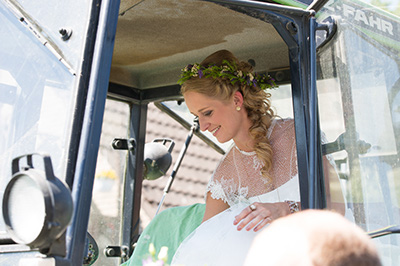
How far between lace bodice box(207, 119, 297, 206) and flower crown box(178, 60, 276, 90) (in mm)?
201

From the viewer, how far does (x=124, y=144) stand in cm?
299

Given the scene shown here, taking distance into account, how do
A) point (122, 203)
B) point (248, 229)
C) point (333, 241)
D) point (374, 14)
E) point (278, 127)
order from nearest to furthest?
point (333, 241), point (374, 14), point (248, 229), point (278, 127), point (122, 203)

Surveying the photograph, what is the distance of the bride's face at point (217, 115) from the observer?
248 centimetres

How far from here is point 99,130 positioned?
1.43 m

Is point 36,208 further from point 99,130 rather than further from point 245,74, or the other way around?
point 245,74

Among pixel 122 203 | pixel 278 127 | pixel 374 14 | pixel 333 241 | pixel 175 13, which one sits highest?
pixel 175 13

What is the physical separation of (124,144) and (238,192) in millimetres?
804

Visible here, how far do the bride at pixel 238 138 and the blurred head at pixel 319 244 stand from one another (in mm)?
1494

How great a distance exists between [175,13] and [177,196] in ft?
16.9

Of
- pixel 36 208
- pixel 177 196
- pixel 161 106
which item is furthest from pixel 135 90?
pixel 177 196

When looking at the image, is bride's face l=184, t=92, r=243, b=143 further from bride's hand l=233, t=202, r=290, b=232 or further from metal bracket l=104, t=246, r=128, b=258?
metal bracket l=104, t=246, r=128, b=258

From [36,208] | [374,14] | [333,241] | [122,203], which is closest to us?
[333,241]

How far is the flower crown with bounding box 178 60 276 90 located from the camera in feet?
8.15

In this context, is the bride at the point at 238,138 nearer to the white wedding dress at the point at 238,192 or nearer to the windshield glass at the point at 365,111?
the white wedding dress at the point at 238,192
